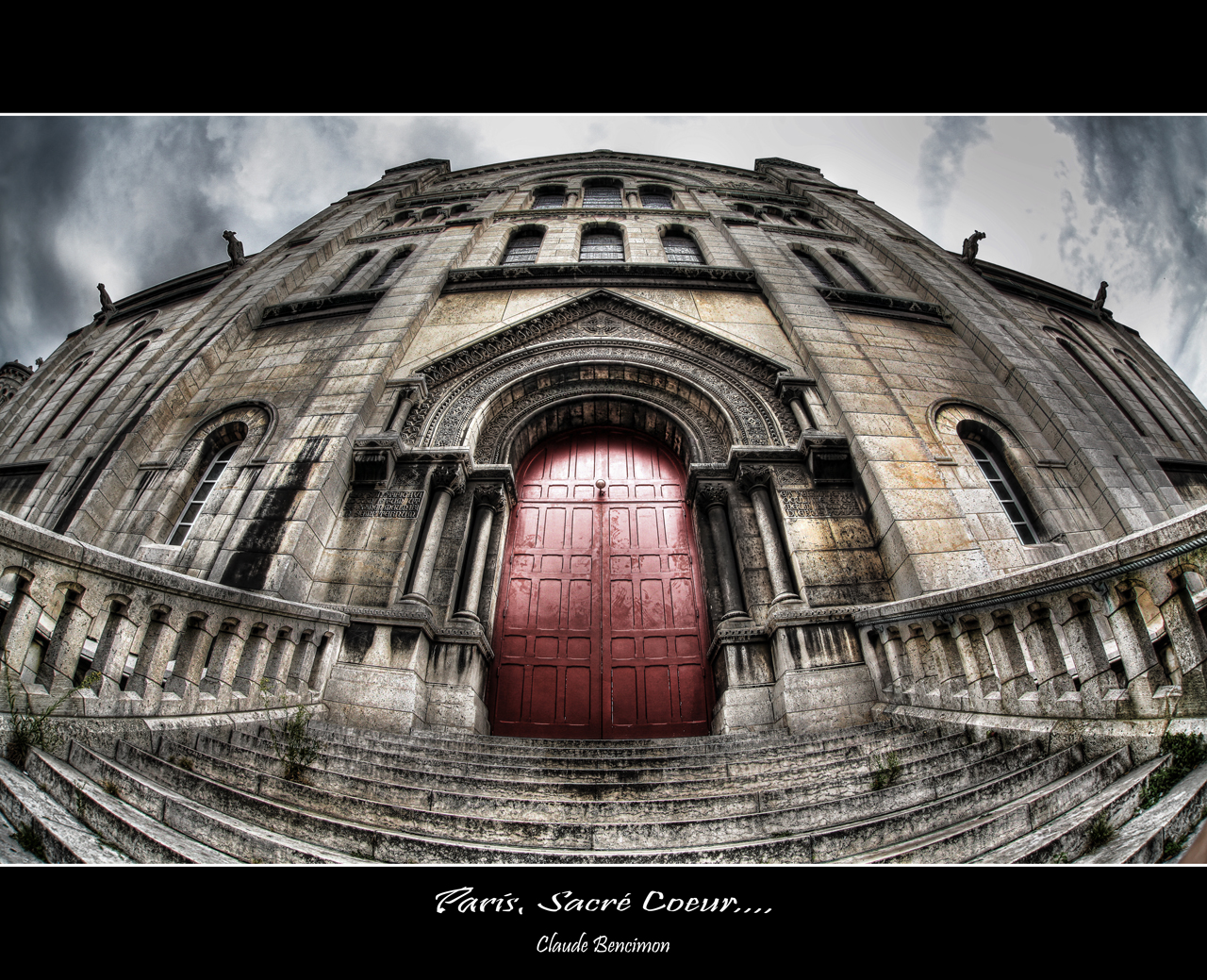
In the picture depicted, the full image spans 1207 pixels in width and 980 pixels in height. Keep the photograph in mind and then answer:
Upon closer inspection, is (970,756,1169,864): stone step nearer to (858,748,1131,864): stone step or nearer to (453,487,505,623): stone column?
(858,748,1131,864): stone step

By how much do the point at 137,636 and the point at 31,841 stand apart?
2163mm

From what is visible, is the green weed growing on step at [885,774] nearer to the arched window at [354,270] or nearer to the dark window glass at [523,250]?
the dark window glass at [523,250]

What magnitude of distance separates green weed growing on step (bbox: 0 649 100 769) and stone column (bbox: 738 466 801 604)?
19.6ft

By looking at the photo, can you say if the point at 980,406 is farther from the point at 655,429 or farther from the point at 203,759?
the point at 203,759

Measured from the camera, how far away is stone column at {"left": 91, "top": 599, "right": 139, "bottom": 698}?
132 inches

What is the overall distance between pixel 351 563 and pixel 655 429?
5.04 meters

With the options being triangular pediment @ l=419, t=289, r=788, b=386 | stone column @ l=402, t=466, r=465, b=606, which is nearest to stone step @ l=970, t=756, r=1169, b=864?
stone column @ l=402, t=466, r=465, b=606

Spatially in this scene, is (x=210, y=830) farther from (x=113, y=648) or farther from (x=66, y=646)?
(x=113, y=648)

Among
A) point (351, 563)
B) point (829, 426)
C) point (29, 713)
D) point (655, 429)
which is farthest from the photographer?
point (655, 429)

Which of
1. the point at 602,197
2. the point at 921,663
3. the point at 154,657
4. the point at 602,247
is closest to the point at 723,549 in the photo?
the point at 921,663

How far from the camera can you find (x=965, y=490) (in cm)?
695

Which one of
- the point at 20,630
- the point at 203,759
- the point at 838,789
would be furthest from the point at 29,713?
the point at 838,789

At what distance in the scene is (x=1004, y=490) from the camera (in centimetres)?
782
